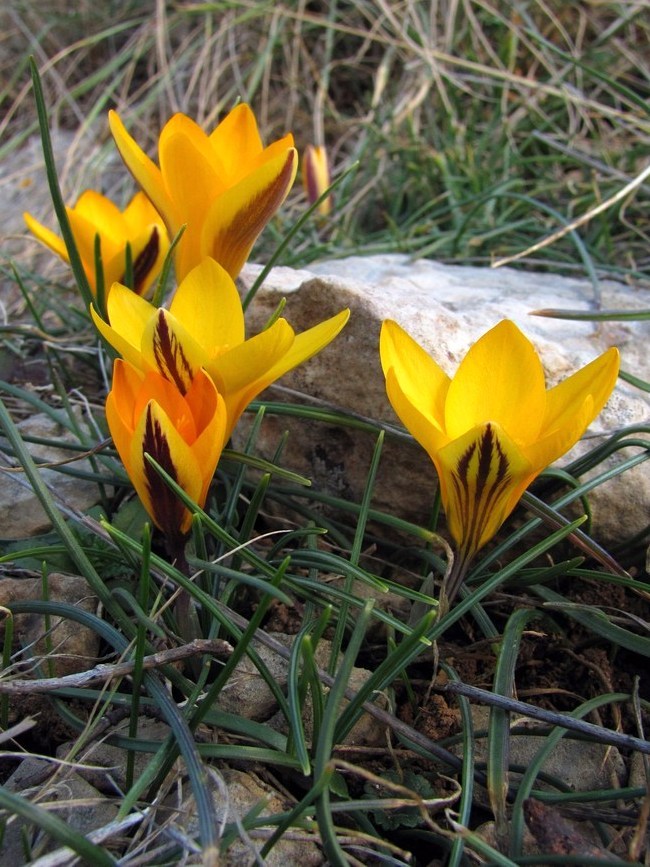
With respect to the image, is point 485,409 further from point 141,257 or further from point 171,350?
point 141,257

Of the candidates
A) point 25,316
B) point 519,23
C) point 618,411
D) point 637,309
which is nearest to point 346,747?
point 618,411

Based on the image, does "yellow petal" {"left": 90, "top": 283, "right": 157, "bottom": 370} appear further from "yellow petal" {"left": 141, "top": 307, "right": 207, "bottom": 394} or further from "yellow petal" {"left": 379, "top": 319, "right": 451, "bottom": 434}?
"yellow petal" {"left": 379, "top": 319, "right": 451, "bottom": 434}

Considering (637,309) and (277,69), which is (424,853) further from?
(277,69)

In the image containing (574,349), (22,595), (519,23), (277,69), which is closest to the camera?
(22,595)

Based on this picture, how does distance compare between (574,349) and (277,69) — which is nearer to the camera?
(574,349)

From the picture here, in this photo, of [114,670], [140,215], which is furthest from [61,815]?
[140,215]

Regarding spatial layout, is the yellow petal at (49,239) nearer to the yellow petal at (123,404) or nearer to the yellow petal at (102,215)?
the yellow petal at (102,215)

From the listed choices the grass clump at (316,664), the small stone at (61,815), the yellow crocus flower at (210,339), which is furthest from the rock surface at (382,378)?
the small stone at (61,815)
